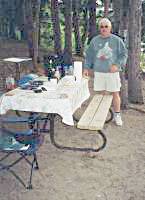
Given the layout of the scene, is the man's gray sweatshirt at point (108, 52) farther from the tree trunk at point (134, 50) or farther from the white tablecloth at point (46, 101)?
the tree trunk at point (134, 50)

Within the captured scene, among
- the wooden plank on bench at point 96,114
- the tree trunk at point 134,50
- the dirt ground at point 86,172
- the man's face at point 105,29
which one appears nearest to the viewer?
the dirt ground at point 86,172

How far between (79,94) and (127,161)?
109 centimetres

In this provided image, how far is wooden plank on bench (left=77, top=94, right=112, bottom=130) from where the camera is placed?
4.77 m

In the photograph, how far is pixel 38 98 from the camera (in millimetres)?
4613

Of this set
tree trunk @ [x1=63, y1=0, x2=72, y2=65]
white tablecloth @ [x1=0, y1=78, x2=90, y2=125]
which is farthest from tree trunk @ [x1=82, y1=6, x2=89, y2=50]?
white tablecloth @ [x1=0, y1=78, x2=90, y2=125]

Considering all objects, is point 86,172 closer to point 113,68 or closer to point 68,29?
point 113,68

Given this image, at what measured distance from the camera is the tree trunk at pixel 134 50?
791 centimetres

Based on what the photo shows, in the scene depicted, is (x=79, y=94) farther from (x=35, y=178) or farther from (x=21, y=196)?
(x=21, y=196)

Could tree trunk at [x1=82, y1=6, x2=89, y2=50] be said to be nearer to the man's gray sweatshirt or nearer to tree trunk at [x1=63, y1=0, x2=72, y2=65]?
tree trunk at [x1=63, y1=0, x2=72, y2=65]

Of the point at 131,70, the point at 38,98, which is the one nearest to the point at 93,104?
the point at 38,98

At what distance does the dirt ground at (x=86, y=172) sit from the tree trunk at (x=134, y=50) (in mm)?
2347

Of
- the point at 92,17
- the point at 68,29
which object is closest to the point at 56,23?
the point at 68,29

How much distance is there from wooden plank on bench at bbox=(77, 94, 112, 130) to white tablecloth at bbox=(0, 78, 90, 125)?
0.23m

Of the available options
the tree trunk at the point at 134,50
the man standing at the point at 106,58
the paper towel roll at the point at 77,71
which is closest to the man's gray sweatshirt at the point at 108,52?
the man standing at the point at 106,58
